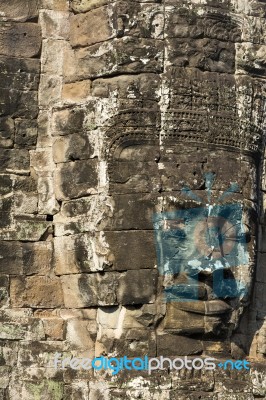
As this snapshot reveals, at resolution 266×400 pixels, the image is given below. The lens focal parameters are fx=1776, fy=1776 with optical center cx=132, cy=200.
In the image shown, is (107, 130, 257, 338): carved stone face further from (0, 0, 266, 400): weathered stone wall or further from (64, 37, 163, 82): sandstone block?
(64, 37, 163, 82): sandstone block

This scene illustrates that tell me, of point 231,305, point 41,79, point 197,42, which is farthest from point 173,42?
point 231,305

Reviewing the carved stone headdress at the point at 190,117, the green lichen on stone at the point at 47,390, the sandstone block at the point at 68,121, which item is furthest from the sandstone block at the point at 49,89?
the green lichen on stone at the point at 47,390

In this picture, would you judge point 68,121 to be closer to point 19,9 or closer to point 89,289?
point 19,9

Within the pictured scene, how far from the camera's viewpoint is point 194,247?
1900 cm

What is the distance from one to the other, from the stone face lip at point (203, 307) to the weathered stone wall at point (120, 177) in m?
0.03

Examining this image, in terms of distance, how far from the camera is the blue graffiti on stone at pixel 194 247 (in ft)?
62.3

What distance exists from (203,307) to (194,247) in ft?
2.13

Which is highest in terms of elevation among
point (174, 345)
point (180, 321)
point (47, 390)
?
point (180, 321)

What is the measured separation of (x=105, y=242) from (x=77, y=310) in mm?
881

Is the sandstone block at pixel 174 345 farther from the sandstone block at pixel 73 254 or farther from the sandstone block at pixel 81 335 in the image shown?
the sandstone block at pixel 73 254

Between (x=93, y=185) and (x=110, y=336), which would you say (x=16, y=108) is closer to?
(x=93, y=185)

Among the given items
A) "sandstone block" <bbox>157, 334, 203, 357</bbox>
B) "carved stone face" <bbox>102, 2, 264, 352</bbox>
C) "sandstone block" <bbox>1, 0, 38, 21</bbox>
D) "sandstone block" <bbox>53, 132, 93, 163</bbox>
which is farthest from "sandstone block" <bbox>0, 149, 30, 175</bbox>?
"sandstone block" <bbox>157, 334, 203, 357</bbox>

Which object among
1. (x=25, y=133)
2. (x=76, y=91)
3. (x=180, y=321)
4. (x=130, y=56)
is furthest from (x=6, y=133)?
(x=180, y=321)

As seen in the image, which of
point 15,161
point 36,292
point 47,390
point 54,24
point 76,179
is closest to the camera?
point 47,390
